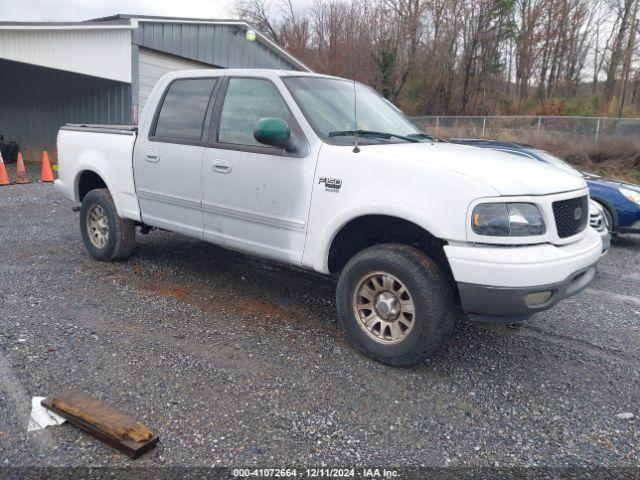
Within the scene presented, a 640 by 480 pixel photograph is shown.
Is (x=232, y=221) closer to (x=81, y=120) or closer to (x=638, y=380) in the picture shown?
(x=638, y=380)

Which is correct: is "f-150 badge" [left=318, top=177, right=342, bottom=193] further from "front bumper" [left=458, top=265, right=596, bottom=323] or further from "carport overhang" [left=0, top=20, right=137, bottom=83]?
"carport overhang" [left=0, top=20, right=137, bottom=83]

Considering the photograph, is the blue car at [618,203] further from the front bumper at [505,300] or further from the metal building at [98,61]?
the metal building at [98,61]

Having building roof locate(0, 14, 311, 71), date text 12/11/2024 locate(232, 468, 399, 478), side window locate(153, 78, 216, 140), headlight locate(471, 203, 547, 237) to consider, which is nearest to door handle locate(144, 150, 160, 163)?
side window locate(153, 78, 216, 140)

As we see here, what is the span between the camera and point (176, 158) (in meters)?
4.86

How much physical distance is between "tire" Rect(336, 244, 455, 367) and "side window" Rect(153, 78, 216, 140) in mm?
2018

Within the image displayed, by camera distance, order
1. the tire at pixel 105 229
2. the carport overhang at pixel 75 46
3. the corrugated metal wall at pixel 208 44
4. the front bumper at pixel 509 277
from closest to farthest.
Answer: the front bumper at pixel 509 277 → the tire at pixel 105 229 → the carport overhang at pixel 75 46 → the corrugated metal wall at pixel 208 44

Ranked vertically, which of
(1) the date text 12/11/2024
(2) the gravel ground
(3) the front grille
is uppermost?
→ (3) the front grille

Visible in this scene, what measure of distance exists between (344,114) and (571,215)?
1835 millimetres

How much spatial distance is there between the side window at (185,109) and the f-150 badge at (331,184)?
1460mm

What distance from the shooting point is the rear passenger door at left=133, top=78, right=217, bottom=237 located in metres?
4.77

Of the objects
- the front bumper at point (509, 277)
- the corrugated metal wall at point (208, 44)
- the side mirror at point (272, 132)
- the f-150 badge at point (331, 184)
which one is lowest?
the front bumper at point (509, 277)

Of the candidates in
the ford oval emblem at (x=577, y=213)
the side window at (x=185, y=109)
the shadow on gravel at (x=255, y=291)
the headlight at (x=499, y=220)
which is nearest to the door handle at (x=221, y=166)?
the side window at (x=185, y=109)

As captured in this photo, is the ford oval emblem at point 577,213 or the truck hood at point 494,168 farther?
the ford oval emblem at point 577,213

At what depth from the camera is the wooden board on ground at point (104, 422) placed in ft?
8.86
